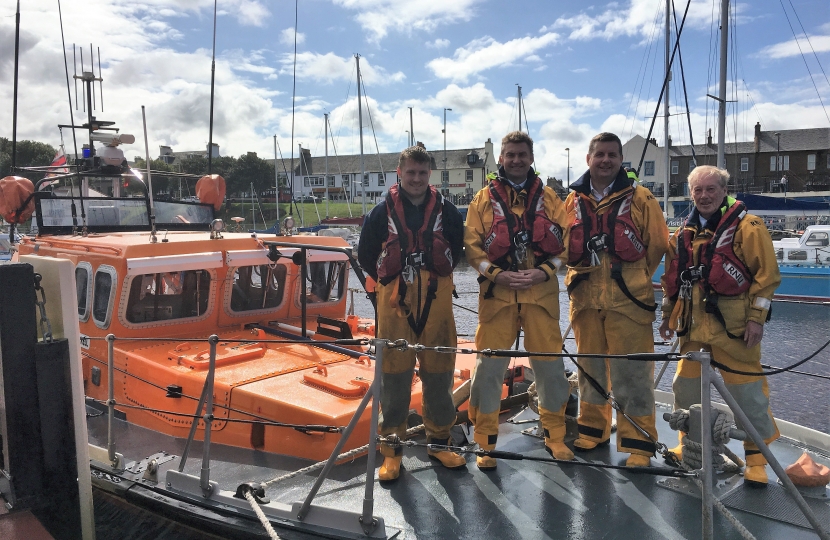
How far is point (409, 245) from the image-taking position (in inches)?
138

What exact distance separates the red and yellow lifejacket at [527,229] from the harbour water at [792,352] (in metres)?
1.37

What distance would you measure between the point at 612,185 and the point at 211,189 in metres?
4.98

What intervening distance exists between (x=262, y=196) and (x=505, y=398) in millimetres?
53973

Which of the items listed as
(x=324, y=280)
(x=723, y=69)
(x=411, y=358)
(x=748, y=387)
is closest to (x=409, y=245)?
(x=411, y=358)

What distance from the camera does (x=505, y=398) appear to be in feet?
15.8

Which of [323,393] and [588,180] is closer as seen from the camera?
[588,180]

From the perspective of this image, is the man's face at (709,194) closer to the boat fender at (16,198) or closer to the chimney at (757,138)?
the boat fender at (16,198)

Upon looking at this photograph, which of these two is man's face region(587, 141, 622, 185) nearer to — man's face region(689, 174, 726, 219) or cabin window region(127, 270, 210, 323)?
man's face region(689, 174, 726, 219)

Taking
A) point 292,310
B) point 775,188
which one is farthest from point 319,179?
point 292,310

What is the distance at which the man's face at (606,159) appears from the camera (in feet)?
11.8

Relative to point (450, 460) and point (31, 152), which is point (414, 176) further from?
point (31, 152)

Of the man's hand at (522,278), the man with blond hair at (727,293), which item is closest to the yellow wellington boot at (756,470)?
the man with blond hair at (727,293)

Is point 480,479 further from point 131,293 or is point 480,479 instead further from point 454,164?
point 454,164

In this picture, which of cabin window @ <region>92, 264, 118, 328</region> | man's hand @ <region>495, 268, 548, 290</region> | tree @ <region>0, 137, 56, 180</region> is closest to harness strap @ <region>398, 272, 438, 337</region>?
man's hand @ <region>495, 268, 548, 290</region>
